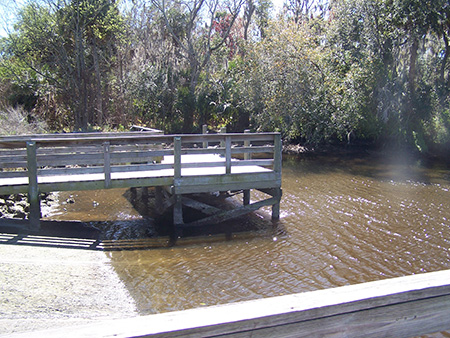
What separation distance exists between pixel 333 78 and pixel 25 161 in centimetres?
1877

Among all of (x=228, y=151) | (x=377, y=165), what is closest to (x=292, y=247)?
(x=228, y=151)

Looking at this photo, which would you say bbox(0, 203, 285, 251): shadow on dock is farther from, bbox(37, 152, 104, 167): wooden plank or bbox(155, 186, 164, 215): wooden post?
bbox(37, 152, 104, 167): wooden plank

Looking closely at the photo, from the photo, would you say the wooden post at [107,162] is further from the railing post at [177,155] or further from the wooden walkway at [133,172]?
the railing post at [177,155]

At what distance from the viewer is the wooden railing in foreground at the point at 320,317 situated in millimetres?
1441

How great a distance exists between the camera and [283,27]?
79.9 feet

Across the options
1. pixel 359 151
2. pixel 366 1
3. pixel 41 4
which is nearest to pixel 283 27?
pixel 366 1

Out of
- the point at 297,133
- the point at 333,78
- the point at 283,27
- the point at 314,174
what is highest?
the point at 283,27

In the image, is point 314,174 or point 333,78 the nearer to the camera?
point 314,174

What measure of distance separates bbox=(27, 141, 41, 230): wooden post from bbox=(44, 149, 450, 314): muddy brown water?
5.30 feet

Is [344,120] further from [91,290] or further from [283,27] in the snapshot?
[91,290]

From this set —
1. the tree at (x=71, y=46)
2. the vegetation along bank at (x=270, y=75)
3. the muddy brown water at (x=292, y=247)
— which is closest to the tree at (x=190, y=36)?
the vegetation along bank at (x=270, y=75)

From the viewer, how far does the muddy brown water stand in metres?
6.73

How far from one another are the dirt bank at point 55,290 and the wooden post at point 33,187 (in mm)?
1073

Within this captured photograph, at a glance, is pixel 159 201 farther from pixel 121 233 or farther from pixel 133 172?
pixel 121 233
